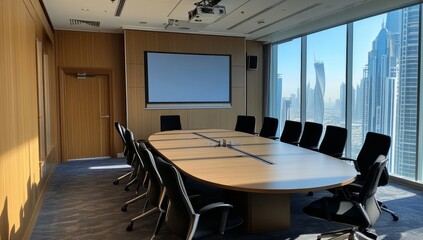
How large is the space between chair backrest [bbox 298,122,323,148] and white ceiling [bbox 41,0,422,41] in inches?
84.7

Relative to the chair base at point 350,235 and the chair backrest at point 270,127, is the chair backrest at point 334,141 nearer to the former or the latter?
the chair base at point 350,235

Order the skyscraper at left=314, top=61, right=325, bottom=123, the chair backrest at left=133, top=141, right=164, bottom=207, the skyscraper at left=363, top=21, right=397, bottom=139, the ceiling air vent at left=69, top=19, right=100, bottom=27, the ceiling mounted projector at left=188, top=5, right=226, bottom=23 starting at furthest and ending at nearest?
1. the skyscraper at left=314, top=61, right=325, bottom=123
2. the ceiling air vent at left=69, top=19, right=100, bottom=27
3. the skyscraper at left=363, top=21, right=397, bottom=139
4. the ceiling mounted projector at left=188, top=5, right=226, bottom=23
5. the chair backrest at left=133, top=141, right=164, bottom=207

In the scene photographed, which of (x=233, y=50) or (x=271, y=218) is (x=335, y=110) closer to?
(x=233, y=50)

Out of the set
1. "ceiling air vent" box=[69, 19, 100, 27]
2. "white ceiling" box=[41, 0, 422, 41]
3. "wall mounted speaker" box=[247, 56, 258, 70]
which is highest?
"white ceiling" box=[41, 0, 422, 41]

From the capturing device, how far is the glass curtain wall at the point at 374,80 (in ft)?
18.3

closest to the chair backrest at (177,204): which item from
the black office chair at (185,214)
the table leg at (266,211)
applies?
the black office chair at (185,214)

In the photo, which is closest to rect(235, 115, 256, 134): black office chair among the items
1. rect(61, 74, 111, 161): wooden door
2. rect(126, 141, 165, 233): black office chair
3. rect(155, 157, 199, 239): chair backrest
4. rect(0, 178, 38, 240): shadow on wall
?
rect(61, 74, 111, 161): wooden door

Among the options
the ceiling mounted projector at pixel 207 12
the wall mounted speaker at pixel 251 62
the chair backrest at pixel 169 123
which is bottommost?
the chair backrest at pixel 169 123

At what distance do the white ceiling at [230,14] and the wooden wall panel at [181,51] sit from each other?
241 millimetres

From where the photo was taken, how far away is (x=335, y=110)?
7.20 m

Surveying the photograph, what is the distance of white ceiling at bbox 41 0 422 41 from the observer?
18.9ft

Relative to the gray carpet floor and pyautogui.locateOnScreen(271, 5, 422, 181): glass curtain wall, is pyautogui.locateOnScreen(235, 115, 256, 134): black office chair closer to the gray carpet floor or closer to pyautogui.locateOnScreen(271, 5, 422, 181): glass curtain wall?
pyautogui.locateOnScreen(271, 5, 422, 181): glass curtain wall

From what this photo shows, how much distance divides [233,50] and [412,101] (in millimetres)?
4492

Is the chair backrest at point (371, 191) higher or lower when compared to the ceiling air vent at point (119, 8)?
lower
